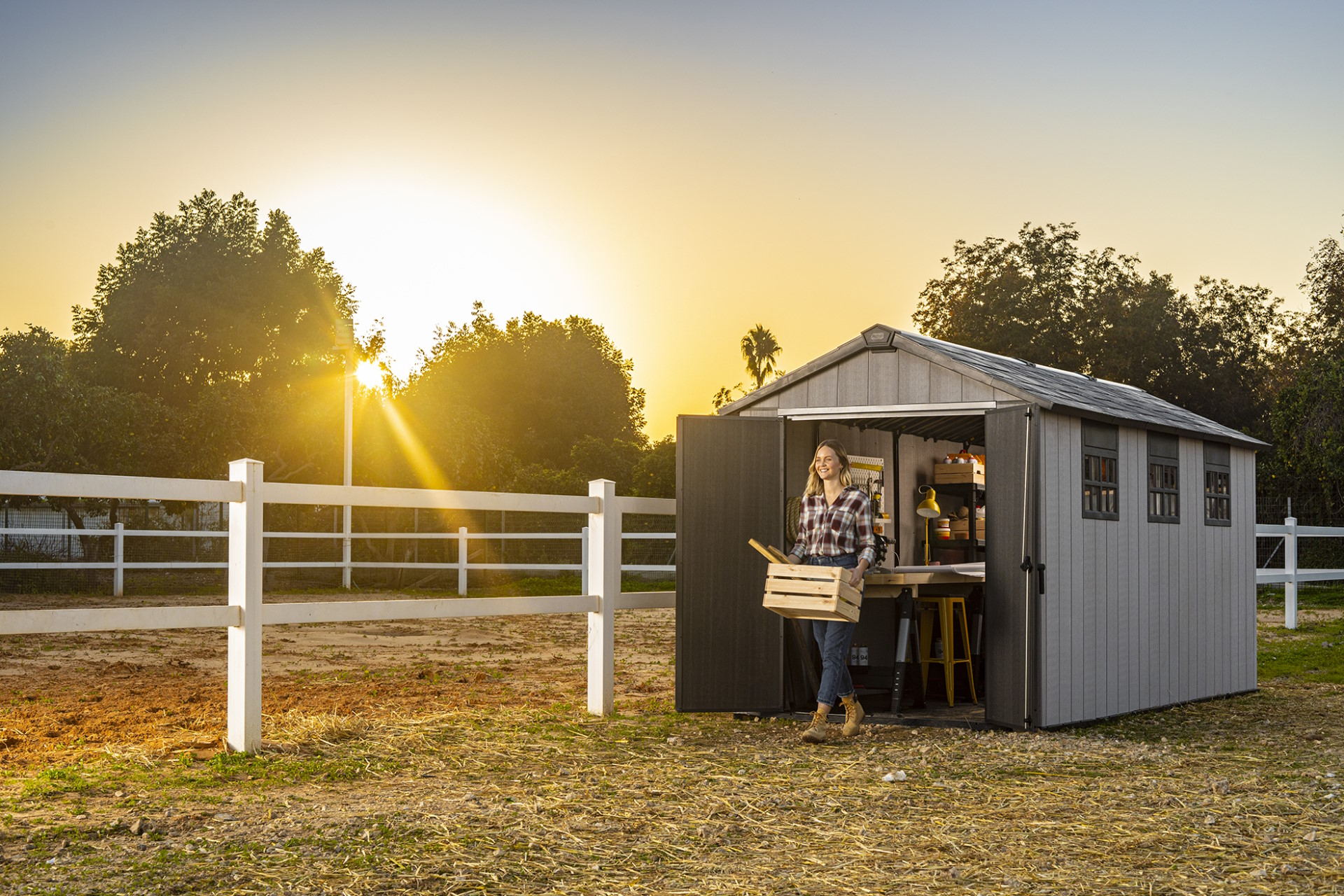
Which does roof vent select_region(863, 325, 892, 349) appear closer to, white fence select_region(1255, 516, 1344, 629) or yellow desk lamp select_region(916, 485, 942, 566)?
yellow desk lamp select_region(916, 485, 942, 566)

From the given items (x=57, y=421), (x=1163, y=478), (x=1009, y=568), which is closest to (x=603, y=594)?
(x=1009, y=568)

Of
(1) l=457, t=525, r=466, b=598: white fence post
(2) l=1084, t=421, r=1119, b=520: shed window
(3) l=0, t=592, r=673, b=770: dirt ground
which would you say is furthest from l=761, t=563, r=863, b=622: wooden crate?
(1) l=457, t=525, r=466, b=598: white fence post

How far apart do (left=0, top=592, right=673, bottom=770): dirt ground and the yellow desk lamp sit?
95.1 inches

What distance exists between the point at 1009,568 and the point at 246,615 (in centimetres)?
428

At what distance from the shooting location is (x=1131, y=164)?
15000 mm

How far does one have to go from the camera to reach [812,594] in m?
6.63

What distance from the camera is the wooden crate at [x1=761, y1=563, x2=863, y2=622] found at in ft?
21.6

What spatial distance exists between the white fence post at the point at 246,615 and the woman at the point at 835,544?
298 cm

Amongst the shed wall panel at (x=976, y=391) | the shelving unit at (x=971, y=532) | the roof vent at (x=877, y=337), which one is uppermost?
the roof vent at (x=877, y=337)

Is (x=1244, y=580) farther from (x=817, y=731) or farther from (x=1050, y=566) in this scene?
(x=817, y=731)

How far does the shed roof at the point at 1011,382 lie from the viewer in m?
7.26

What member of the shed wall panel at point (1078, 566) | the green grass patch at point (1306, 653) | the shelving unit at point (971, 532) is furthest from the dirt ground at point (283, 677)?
the green grass patch at point (1306, 653)

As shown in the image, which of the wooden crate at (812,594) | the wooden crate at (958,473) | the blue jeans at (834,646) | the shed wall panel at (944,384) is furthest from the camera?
the wooden crate at (958,473)

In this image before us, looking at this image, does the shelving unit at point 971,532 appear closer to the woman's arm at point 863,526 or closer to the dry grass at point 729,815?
the dry grass at point 729,815
